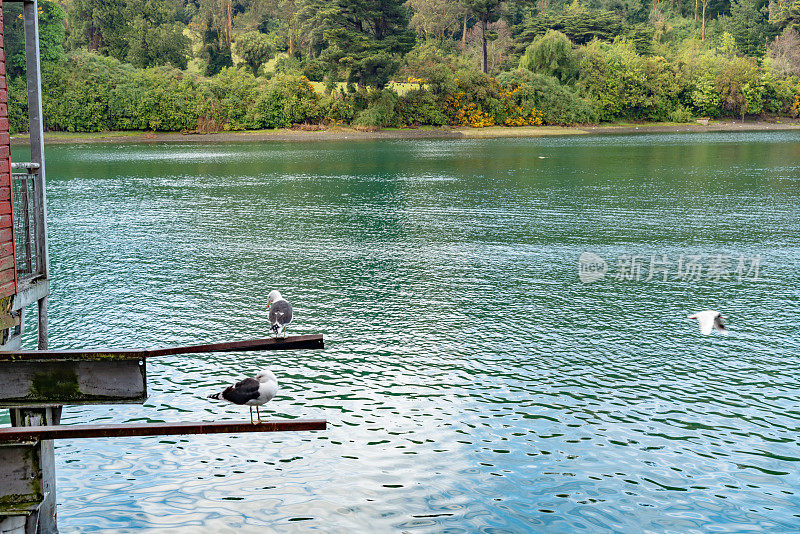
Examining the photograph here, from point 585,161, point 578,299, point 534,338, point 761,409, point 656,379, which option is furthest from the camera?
point 585,161

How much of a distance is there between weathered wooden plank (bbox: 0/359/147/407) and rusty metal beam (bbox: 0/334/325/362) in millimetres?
156

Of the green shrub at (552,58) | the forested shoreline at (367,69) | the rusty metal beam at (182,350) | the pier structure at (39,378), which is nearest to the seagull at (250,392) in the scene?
the pier structure at (39,378)

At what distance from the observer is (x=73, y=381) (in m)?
9.96

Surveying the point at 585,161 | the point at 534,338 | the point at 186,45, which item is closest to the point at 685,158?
the point at 585,161

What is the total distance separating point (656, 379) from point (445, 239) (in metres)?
16.1

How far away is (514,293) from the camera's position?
74.2 ft

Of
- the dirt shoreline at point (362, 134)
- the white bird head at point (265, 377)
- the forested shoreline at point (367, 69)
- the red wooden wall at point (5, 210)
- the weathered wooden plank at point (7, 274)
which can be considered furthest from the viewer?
the forested shoreline at point (367, 69)

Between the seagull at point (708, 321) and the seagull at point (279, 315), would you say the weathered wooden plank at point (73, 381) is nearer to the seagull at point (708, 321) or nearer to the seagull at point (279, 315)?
the seagull at point (279, 315)

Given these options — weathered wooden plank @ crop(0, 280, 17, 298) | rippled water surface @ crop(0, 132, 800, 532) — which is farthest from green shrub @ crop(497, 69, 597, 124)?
weathered wooden plank @ crop(0, 280, 17, 298)

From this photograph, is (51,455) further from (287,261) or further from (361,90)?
(361,90)
